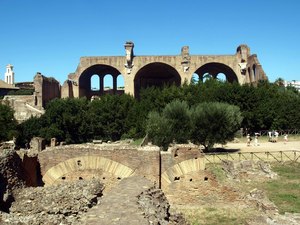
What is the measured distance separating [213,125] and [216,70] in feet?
88.5

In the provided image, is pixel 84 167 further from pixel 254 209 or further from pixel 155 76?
pixel 155 76

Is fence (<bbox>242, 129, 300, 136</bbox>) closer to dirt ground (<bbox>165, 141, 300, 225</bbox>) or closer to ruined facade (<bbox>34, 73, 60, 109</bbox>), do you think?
dirt ground (<bbox>165, 141, 300, 225</bbox>)

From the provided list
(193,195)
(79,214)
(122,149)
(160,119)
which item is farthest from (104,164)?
(160,119)

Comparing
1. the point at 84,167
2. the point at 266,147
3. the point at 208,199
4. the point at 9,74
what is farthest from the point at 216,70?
the point at 9,74

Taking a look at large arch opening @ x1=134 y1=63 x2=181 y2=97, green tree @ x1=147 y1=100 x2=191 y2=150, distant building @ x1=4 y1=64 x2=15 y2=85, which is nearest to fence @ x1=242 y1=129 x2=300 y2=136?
green tree @ x1=147 y1=100 x2=191 y2=150

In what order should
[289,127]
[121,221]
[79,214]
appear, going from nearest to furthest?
[121,221], [79,214], [289,127]

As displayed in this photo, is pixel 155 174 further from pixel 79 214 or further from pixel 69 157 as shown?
pixel 79 214

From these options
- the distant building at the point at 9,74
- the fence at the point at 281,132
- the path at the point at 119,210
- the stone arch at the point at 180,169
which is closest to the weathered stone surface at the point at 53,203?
the path at the point at 119,210

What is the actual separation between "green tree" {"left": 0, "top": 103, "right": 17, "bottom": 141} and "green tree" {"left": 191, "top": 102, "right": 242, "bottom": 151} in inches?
Answer: 624

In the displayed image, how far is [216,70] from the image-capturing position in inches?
1770

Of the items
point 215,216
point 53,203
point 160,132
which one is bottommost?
point 215,216

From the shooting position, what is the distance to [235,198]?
31.7 feet

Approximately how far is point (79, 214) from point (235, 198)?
16.7 ft

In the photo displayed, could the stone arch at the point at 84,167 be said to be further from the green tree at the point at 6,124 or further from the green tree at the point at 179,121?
the green tree at the point at 6,124
